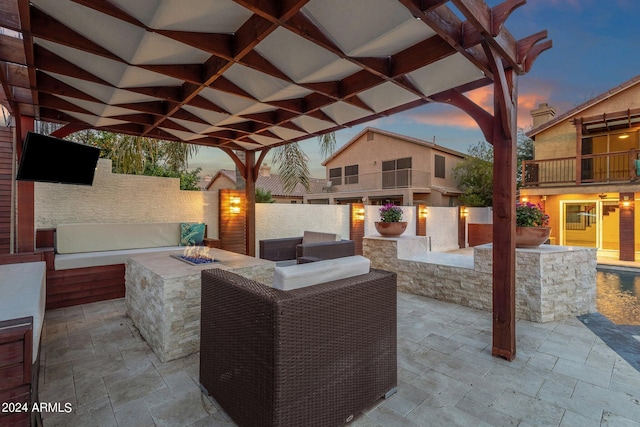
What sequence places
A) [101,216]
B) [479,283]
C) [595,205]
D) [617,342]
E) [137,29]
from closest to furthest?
1. [137,29]
2. [617,342]
3. [479,283]
4. [101,216]
5. [595,205]

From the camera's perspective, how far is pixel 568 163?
10547 millimetres

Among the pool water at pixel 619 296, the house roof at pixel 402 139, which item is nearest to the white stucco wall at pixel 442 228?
the pool water at pixel 619 296

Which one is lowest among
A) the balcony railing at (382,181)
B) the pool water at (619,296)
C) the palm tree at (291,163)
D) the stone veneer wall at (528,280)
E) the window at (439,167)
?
the pool water at (619,296)

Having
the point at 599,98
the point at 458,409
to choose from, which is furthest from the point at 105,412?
the point at 599,98

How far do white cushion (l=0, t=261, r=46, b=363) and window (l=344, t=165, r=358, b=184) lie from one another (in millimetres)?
15043

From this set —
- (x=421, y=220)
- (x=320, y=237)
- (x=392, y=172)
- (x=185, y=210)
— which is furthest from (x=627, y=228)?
(x=185, y=210)

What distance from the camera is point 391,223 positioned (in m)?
5.77

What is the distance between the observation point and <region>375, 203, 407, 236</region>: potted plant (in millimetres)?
5770

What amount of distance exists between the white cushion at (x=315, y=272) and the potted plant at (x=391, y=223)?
3.70 metres

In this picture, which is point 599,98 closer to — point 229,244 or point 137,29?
point 229,244

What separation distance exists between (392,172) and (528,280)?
1195 cm

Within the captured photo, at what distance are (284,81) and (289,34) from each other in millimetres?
800

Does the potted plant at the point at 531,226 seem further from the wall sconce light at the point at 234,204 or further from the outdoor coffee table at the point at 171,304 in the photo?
the wall sconce light at the point at 234,204

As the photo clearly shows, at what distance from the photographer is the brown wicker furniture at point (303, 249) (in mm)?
5086
